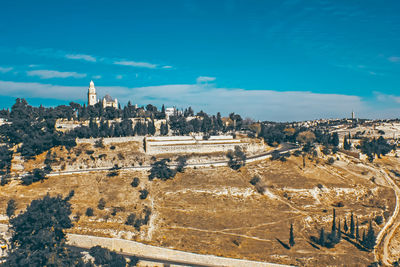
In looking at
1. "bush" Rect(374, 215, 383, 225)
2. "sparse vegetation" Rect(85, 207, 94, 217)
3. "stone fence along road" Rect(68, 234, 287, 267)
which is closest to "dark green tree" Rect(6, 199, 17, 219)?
"sparse vegetation" Rect(85, 207, 94, 217)

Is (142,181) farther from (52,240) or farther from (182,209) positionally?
(52,240)

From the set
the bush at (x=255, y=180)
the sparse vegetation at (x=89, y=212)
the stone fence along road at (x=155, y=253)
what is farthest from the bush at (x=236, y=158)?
the sparse vegetation at (x=89, y=212)

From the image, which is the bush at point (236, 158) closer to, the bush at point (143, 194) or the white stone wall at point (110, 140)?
the bush at point (143, 194)

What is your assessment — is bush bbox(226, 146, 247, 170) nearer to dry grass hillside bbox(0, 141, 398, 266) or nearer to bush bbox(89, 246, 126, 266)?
dry grass hillside bbox(0, 141, 398, 266)

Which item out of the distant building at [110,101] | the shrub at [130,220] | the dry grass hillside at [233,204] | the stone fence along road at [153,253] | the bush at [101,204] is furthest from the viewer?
the distant building at [110,101]

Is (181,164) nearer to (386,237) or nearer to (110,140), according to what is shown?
(110,140)

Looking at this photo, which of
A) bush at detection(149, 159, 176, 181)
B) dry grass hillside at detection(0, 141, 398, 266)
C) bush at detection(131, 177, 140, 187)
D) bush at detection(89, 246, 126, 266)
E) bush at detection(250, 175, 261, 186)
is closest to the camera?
bush at detection(89, 246, 126, 266)

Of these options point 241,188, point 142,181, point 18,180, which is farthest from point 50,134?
point 241,188

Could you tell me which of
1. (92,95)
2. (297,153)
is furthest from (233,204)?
(92,95)
